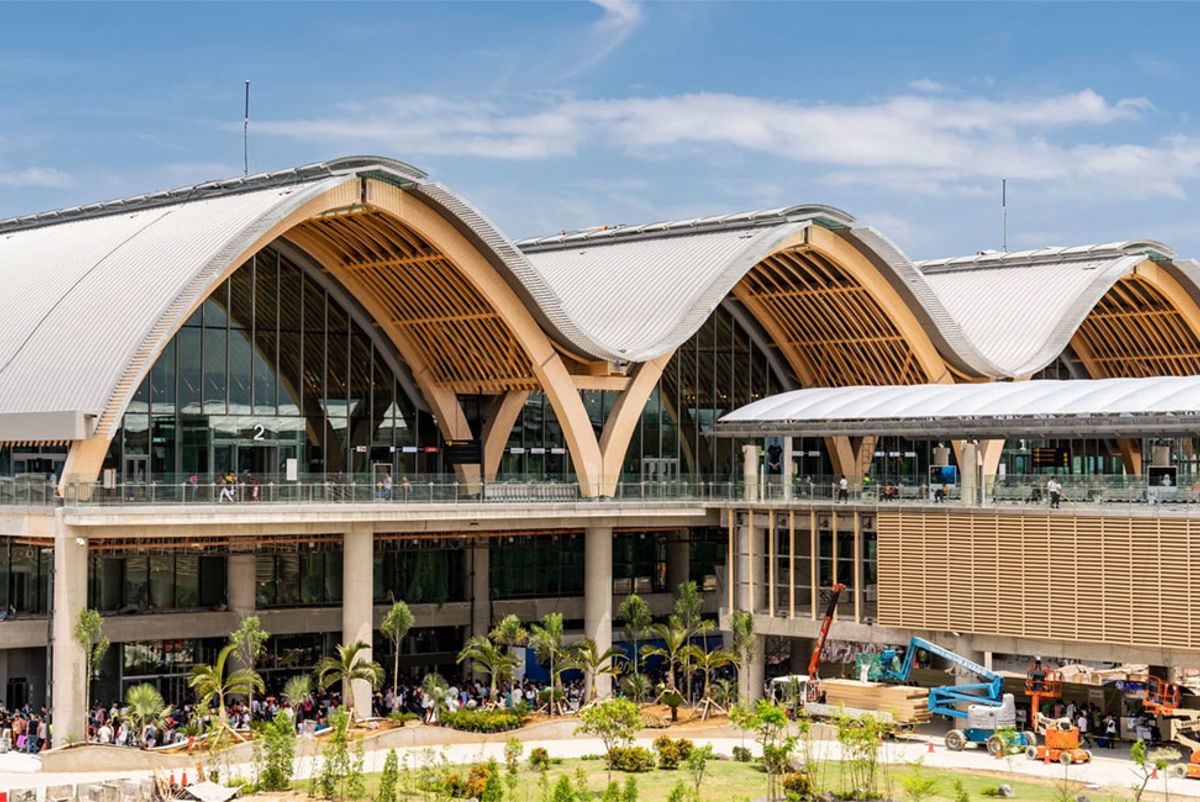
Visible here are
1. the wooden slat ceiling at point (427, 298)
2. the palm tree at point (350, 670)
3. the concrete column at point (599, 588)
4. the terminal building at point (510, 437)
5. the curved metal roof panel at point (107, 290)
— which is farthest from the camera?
the concrete column at point (599, 588)

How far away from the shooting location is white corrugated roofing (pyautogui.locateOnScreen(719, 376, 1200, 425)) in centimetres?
5134

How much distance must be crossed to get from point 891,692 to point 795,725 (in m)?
3.05

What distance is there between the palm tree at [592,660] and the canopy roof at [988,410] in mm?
8747

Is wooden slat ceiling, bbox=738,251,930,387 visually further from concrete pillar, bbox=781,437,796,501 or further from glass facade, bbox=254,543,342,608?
glass facade, bbox=254,543,342,608

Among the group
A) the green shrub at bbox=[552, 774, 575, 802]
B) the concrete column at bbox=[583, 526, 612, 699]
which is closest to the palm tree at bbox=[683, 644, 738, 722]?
the concrete column at bbox=[583, 526, 612, 699]

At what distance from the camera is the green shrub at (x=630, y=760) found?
4459 centimetres

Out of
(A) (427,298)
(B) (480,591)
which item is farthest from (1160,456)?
(B) (480,591)

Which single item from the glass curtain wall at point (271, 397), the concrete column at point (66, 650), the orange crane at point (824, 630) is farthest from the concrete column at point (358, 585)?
the orange crane at point (824, 630)

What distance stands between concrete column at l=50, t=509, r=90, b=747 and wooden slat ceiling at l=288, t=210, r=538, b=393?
13.9 m

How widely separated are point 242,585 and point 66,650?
11.9m

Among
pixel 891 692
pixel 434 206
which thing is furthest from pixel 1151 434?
pixel 434 206

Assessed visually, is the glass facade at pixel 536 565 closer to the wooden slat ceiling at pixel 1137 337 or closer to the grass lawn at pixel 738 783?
the grass lawn at pixel 738 783

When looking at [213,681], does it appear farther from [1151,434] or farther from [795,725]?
[1151,434]

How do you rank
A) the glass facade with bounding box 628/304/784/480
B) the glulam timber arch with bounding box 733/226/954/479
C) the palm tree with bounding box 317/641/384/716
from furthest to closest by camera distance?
the glass facade with bounding box 628/304/784/480, the glulam timber arch with bounding box 733/226/954/479, the palm tree with bounding box 317/641/384/716
